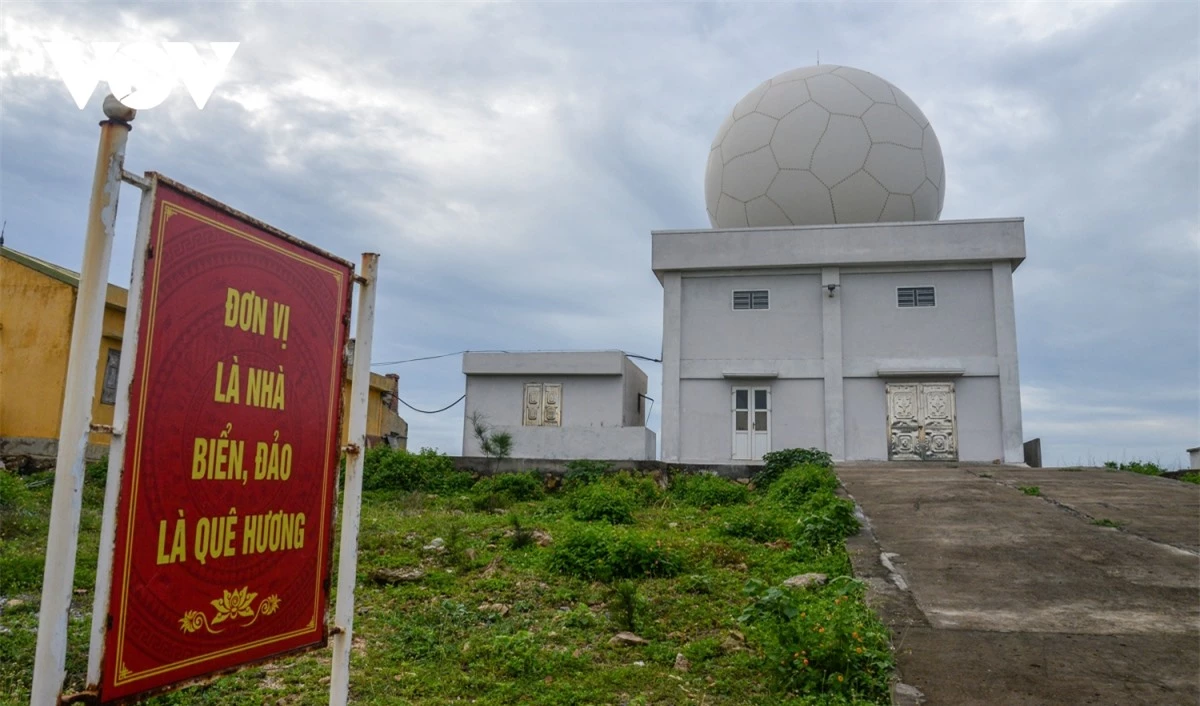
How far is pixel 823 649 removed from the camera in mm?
3865

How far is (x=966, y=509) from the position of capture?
7.93 metres

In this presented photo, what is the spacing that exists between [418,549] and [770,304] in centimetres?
1087

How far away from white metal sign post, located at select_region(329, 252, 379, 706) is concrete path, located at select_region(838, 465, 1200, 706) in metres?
2.54

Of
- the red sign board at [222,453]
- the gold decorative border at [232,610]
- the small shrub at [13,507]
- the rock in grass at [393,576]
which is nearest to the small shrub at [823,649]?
the red sign board at [222,453]

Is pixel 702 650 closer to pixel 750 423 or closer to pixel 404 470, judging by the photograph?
pixel 404 470

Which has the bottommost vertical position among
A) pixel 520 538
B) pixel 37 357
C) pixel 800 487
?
pixel 520 538

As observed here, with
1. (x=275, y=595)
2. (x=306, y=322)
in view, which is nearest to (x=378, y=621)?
(x=275, y=595)

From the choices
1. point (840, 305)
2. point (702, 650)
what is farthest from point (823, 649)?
point (840, 305)

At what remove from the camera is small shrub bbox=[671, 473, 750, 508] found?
10.6 metres

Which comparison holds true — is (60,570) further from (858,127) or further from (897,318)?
(858,127)

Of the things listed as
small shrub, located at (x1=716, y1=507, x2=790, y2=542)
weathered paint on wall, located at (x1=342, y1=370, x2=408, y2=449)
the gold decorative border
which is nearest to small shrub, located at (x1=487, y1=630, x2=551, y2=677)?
the gold decorative border

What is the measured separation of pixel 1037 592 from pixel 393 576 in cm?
443

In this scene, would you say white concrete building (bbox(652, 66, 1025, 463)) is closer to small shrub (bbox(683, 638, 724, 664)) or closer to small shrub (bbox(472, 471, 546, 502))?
small shrub (bbox(472, 471, 546, 502))

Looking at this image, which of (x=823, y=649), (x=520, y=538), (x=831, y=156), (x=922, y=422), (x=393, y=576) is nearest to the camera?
(x=823, y=649)
